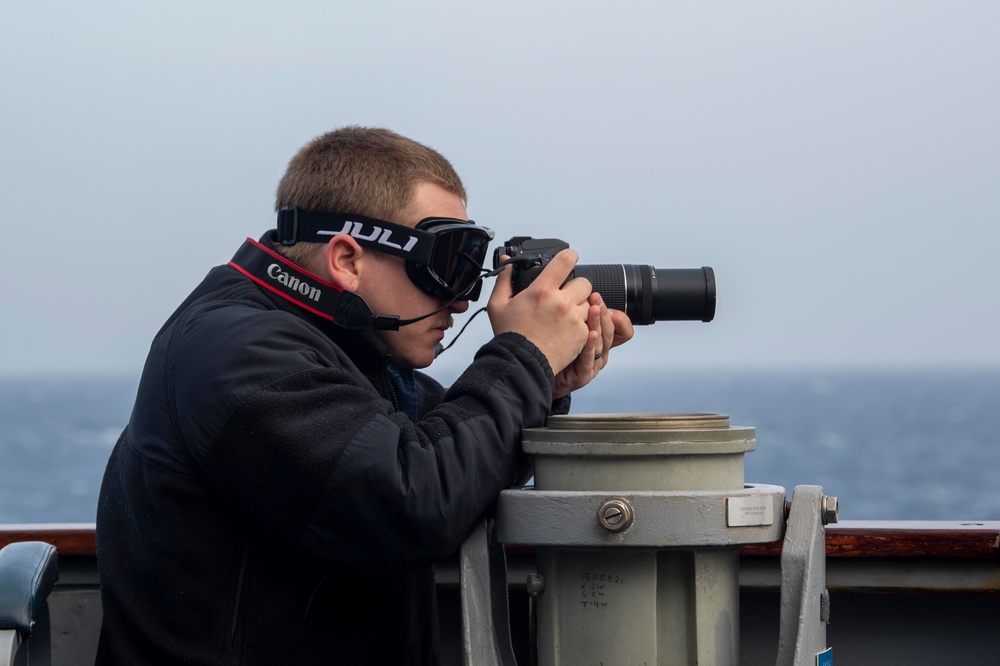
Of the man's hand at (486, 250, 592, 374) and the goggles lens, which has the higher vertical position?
the goggles lens

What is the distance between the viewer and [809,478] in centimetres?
3966

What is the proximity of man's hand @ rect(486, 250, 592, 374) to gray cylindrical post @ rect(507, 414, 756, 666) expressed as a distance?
139mm

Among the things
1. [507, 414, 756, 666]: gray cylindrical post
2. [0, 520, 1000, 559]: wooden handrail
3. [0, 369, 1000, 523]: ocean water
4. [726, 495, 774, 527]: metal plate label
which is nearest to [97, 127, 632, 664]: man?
[507, 414, 756, 666]: gray cylindrical post

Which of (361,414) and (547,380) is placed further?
(547,380)

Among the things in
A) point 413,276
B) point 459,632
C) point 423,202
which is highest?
point 423,202

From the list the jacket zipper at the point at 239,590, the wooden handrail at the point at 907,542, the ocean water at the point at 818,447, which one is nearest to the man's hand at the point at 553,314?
the jacket zipper at the point at 239,590

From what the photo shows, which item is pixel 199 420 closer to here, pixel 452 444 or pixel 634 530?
pixel 452 444

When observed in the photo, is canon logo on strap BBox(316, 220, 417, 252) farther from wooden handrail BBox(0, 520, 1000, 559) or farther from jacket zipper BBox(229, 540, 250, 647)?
wooden handrail BBox(0, 520, 1000, 559)

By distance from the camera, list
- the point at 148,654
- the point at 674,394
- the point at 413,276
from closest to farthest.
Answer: the point at 148,654
the point at 413,276
the point at 674,394

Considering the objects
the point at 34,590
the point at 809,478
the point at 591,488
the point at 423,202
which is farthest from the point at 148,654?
the point at 809,478

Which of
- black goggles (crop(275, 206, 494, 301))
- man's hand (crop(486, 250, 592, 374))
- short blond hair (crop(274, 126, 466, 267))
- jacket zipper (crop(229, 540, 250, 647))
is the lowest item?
jacket zipper (crop(229, 540, 250, 647))

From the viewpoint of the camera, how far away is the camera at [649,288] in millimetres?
2090

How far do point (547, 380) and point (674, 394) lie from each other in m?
81.8

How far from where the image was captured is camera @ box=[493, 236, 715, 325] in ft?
6.86
